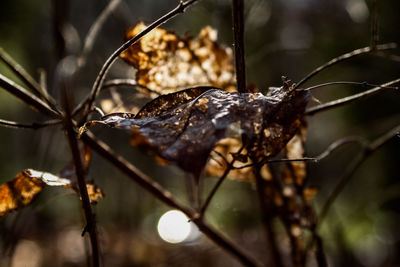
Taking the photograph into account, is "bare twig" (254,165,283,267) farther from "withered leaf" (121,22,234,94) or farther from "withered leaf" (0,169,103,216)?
"withered leaf" (0,169,103,216)

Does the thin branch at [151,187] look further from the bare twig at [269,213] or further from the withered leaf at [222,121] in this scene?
the withered leaf at [222,121]

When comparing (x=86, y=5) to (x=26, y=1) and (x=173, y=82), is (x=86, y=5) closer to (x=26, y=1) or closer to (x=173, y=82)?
(x=26, y=1)

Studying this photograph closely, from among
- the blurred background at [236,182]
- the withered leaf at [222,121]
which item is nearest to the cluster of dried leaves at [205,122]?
the withered leaf at [222,121]

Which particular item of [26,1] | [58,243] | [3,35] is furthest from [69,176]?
[58,243]

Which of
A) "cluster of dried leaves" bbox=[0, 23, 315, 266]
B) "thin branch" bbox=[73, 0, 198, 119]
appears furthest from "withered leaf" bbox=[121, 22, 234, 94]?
"thin branch" bbox=[73, 0, 198, 119]

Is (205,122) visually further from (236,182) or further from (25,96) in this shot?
(236,182)

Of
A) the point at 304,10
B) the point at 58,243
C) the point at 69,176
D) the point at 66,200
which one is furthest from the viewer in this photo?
the point at 66,200
